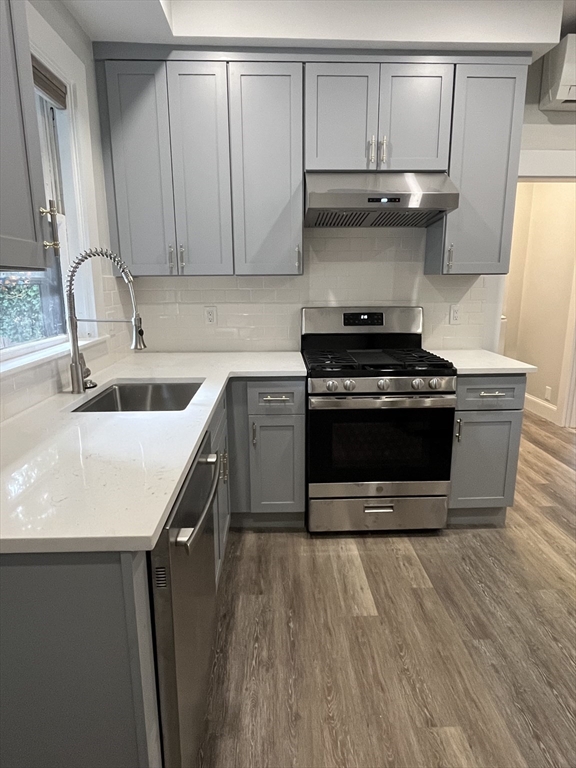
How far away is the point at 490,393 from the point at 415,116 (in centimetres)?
154

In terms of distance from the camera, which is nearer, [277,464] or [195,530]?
[195,530]

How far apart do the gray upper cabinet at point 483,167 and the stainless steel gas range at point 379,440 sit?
0.66 meters

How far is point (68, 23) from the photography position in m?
2.04

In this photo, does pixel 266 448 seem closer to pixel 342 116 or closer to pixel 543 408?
pixel 342 116

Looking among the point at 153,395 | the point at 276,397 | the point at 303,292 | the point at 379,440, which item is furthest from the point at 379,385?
the point at 153,395

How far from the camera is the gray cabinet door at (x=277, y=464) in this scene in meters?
2.44

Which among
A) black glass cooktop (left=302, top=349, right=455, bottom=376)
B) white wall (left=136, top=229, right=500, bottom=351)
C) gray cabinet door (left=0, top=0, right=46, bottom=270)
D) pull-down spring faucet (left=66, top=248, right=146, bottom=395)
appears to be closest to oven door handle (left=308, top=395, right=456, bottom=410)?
black glass cooktop (left=302, top=349, right=455, bottom=376)

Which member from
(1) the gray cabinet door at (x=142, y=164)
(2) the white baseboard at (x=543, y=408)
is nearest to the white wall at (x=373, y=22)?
(1) the gray cabinet door at (x=142, y=164)

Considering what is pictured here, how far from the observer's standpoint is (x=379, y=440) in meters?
2.41

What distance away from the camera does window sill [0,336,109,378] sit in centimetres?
156

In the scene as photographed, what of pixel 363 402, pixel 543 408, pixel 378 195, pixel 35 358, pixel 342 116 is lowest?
pixel 543 408

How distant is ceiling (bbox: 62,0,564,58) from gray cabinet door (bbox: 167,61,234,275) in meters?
0.16

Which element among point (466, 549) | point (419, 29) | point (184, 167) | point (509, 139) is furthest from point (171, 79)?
point (466, 549)

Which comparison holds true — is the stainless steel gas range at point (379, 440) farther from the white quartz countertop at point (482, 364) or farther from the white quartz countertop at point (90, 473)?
the white quartz countertop at point (90, 473)
